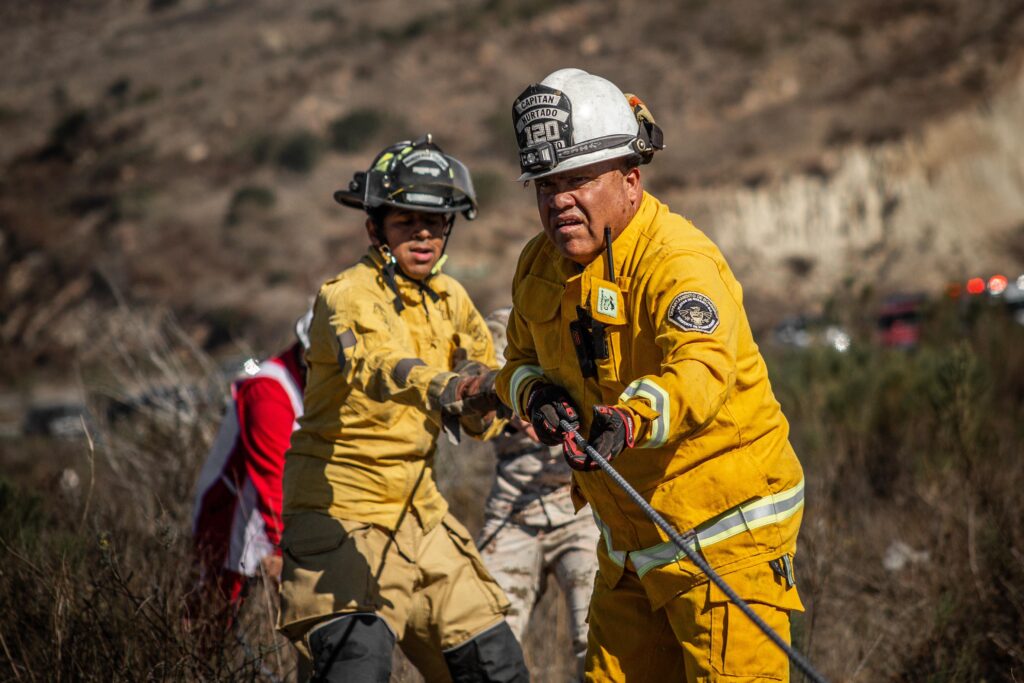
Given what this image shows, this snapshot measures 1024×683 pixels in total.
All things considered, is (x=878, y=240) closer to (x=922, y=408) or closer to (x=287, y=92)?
(x=922, y=408)

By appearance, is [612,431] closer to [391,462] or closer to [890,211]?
[391,462]

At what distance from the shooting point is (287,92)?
158 feet

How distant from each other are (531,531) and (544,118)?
7.61 feet

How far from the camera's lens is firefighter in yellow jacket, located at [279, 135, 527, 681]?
11.6 feet

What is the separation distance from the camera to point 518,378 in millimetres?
3199

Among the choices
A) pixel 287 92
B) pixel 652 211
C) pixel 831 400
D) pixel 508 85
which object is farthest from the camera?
pixel 287 92

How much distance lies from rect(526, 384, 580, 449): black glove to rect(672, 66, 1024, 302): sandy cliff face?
25.9 metres

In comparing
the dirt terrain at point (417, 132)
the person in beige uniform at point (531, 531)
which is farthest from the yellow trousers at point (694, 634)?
the dirt terrain at point (417, 132)

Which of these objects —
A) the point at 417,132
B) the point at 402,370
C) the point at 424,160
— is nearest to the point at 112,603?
the point at 402,370

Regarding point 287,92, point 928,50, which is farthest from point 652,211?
point 287,92

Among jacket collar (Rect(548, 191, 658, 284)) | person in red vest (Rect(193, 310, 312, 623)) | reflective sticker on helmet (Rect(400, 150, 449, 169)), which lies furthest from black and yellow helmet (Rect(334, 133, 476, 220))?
jacket collar (Rect(548, 191, 658, 284))

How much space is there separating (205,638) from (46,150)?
4654 cm

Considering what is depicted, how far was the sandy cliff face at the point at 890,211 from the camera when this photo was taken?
27.9 m

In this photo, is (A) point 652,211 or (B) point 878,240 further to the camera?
(B) point 878,240
